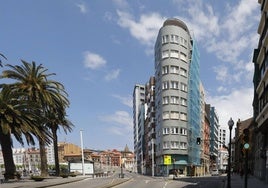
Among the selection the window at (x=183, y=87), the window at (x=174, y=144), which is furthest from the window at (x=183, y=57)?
the window at (x=174, y=144)

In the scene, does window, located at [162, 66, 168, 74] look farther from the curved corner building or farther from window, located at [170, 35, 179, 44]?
window, located at [170, 35, 179, 44]

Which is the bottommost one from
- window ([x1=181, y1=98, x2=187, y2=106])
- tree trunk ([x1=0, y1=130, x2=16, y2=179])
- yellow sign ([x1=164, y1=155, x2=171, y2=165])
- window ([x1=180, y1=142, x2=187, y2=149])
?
yellow sign ([x1=164, y1=155, x2=171, y2=165])

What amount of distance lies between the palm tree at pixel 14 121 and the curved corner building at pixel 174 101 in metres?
53.0

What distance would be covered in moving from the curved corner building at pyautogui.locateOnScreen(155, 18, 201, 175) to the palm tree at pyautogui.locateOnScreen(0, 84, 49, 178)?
174 feet

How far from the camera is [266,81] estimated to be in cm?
4381

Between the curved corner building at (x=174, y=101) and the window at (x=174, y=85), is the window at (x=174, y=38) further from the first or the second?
the window at (x=174, y=85)

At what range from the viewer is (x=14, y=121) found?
4588 centimetres

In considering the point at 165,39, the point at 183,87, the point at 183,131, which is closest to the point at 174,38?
the point at 165,39

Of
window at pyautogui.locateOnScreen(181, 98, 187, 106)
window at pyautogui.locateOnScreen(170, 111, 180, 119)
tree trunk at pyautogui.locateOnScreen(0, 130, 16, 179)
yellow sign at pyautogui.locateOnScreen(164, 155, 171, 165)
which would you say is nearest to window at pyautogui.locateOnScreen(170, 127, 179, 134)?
window at pyautogui.locateOnScreen(170, 111, 180, 119)

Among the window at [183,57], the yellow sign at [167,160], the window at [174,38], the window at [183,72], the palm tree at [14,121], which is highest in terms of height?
the window at [174,38]

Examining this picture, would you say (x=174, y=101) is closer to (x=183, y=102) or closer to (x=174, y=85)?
(x=183, y=102)

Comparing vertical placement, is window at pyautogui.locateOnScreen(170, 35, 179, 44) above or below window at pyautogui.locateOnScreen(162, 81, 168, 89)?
above

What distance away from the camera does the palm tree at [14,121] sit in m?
44.9

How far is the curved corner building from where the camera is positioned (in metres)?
100
